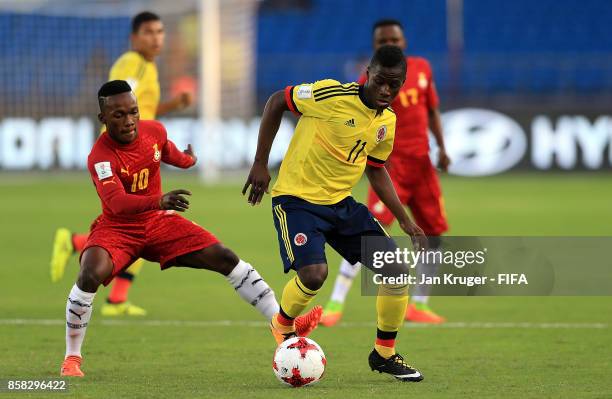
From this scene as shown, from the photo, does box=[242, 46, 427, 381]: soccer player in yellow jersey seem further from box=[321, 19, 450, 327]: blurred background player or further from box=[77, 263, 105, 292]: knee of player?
box=[321, 19, 450, 327]: blurred background player

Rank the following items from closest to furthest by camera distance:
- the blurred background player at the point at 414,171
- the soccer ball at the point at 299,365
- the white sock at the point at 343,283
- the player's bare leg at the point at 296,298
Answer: the soccer ball at the point at 299,365 → the player's bare leg at the point at 296,298 → the white sock at the point at 343,283 → the blurred background player at the point at 414,171

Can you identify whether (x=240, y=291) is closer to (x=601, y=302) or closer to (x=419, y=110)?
(x=419, y=110)

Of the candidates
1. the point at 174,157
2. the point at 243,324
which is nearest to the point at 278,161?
the point at 243,324

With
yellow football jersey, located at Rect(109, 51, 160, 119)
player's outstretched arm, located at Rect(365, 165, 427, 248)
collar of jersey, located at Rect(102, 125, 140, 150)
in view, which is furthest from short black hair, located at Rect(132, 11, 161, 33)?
player's outstretched arm, located at Rect(365, 165, 427, 248)

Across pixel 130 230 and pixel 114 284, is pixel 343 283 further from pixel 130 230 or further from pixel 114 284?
pixel 130 230

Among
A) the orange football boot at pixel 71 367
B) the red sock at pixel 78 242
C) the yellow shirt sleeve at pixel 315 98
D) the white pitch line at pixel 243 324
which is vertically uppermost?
the yellow shirt sleeve at pixel 315 98

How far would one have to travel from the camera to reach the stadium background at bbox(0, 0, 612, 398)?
7176mm

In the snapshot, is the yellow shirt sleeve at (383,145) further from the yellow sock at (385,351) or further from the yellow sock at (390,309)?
the yellow sock at (385,351)

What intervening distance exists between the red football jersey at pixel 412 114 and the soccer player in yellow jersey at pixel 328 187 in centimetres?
240

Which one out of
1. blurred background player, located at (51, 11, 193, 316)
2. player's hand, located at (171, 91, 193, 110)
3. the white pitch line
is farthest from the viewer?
blurred background player, located at (51, 11, 193, 316)

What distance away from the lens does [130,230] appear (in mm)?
7090

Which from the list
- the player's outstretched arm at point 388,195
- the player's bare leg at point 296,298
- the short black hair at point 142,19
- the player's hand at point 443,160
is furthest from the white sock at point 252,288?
the short black hair at point 142,19

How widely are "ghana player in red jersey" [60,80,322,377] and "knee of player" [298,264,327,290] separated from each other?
14.9 inches

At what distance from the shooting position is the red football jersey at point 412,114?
9.41 m
